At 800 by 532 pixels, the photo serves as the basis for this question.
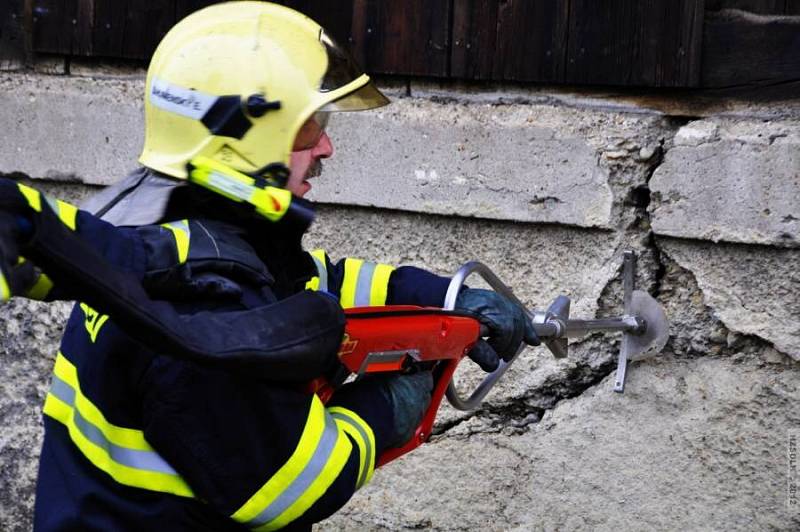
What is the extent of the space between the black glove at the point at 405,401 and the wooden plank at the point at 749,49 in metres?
1.23

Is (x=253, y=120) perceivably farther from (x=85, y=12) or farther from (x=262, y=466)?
(x=85, y=12)

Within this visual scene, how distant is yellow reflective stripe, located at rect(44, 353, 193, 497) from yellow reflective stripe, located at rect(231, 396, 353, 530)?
0.12 metres

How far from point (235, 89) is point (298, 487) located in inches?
24.5

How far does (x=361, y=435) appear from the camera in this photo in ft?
6.25

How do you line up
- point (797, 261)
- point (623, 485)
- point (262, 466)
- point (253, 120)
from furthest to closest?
point (623, 485)
point (797, 261)
point (253, 120)
point (262, 466)

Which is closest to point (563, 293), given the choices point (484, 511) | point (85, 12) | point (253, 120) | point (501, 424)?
point (501, 424)

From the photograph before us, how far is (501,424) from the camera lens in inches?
123

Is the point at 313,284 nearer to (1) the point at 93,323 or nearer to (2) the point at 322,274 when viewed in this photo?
(2) the point at 322,274

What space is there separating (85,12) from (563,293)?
1.54 meters

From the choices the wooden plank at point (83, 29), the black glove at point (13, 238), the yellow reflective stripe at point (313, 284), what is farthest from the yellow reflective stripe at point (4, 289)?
the wooden plank at point (83, 29)

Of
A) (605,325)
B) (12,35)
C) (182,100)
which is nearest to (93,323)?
(182,100)

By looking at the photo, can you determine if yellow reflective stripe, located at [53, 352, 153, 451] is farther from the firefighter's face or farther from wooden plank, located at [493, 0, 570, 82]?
wooden plank, located at [493, 0, 570, 82]

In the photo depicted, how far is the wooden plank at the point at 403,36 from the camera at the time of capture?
120 inches

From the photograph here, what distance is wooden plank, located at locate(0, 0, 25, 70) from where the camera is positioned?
3.39 m
